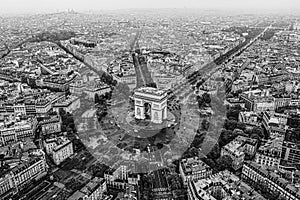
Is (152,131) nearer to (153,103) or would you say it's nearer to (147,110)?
(153,103)

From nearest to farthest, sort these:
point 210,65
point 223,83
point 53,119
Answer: point 53,119
point 223,83
point 210,65

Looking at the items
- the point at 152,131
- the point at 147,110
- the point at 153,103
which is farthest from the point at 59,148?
the point at 147,110

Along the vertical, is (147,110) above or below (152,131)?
above

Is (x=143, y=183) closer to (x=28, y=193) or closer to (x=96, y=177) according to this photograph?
(x=96, y=177)

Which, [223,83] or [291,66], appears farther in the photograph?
[291,66]

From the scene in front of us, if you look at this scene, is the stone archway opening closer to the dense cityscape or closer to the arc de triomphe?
the dense cityscape

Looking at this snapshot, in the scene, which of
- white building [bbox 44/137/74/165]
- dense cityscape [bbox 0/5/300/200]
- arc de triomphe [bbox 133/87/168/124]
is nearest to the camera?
dense cityscape [bbox 0/5/300/200]

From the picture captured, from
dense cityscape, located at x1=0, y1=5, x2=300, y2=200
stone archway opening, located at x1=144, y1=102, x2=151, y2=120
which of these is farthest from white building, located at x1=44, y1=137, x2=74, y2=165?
stone archway opening, located at x1=144, y1=102, x2=151, y2=120

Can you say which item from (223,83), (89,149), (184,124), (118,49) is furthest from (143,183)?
(118,49)
